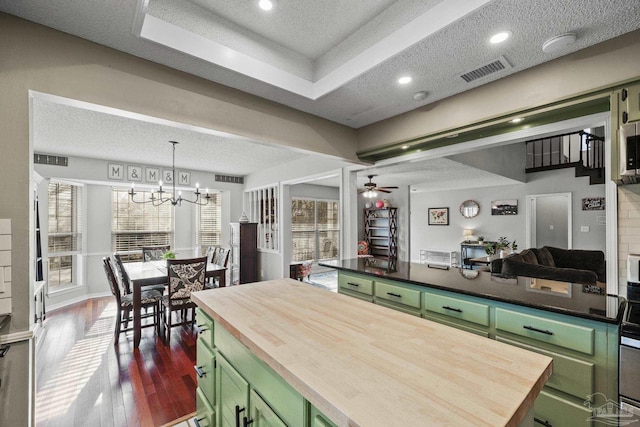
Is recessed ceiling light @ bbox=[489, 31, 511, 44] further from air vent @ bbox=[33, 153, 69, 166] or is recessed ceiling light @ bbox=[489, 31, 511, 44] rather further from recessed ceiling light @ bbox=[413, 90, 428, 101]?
air vent @ bbox=[33, 153, 69, 166]

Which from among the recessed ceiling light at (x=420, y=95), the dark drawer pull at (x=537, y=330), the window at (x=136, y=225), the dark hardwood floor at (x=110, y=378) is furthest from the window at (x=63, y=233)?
the dark drawer pull at (x=537, y=330)

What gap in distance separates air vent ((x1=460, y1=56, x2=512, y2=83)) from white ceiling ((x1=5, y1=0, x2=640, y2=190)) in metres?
0.05

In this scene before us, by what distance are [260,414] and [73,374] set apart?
2.74 meters

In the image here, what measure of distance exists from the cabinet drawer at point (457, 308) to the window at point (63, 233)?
Result: 632 centimetres

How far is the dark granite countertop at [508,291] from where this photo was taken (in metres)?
1.50

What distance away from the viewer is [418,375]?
857 millimetres

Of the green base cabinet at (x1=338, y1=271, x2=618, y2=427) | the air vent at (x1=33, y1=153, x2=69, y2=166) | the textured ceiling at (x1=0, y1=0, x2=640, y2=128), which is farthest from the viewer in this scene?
the air vent at (x1=33, y1=153, x2=69, y2=166)

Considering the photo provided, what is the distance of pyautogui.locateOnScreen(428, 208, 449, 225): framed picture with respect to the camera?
8.73 meters

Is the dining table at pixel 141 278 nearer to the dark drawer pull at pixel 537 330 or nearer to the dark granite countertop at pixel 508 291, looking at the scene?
the dark granite countertop at pixel 508 291

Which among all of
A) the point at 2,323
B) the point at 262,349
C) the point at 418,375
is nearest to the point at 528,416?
the point at 418,375

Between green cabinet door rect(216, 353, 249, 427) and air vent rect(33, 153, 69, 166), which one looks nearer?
green cabinet door rect(216, 353, 249, 427)

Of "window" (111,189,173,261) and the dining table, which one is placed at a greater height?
"window" (111,189,173,261)

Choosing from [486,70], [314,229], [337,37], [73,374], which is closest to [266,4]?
[337,37]

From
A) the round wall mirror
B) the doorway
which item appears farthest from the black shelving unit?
the doorway
